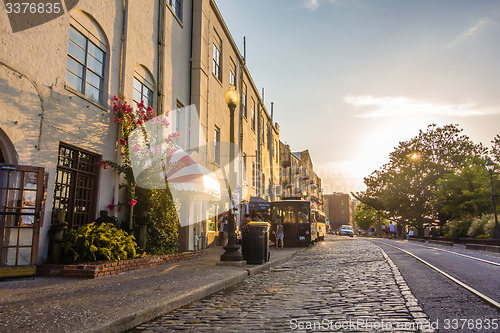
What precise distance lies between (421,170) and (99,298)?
44205mm

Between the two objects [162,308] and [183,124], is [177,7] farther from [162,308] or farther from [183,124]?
[162,308]

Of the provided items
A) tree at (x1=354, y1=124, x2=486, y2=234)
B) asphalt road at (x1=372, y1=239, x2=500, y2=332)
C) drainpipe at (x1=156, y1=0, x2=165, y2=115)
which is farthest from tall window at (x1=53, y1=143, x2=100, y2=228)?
tree at (x1=354, y1=124, x2=486, y2=234)

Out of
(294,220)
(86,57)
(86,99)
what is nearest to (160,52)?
(86,57)

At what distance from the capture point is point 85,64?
9.83 meters

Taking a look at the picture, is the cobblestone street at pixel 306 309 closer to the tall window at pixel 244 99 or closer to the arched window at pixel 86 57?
the arched window at pixel 86 57

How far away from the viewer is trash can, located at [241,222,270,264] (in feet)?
37.1

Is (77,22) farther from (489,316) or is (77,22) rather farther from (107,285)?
(489,316)

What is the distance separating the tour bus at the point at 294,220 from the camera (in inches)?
903

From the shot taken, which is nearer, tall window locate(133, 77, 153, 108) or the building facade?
the building facade

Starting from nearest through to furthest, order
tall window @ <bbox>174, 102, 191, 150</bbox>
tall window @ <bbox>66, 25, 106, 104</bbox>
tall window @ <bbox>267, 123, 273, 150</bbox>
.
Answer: tall window @ <bbox>66, 25, 106, 104</bbox>, tall window @ <bbox>174, 102, 191, 150</bbox>, tall window @ <bbox>267, 123, 273, 150</bbox>

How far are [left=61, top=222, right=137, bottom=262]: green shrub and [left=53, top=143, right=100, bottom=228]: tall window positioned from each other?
626 millimetres

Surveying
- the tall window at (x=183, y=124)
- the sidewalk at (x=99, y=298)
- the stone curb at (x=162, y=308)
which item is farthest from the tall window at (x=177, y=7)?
the stone curb at (x=162, y=308)

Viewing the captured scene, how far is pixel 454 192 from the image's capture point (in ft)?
98.7

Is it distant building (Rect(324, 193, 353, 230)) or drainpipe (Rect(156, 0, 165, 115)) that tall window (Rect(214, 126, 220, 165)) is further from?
distant building (Rect(324, 193, 353, 230))
